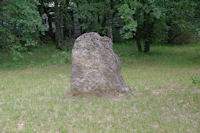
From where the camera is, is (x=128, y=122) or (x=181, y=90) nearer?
(x=128, y=122)

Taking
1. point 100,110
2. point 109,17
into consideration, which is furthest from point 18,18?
point 100,110

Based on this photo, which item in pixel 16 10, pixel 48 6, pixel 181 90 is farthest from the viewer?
pixel 48 6

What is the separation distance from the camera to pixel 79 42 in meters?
8.40

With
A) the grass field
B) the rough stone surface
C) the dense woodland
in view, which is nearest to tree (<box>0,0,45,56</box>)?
the dense woodland

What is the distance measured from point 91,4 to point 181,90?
10125 millimetres

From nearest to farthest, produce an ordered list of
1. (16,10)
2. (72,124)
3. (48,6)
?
(72,124) → (16,10) → (48,6)

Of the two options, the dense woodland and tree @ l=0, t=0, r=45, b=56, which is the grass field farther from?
the dense woodland

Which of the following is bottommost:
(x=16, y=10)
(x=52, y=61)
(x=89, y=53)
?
(x=52, y=61)

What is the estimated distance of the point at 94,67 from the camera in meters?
8.03

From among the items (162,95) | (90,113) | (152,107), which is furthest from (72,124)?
(162,95)

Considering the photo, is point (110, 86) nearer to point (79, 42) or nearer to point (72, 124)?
point (79, 42)

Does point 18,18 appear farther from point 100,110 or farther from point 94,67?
point 100,110

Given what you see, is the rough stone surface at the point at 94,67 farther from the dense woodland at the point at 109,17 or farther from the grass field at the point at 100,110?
the dense woodland at the point at 109,17

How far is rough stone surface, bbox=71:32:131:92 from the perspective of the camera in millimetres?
7918
